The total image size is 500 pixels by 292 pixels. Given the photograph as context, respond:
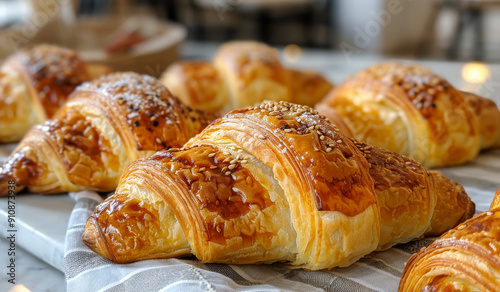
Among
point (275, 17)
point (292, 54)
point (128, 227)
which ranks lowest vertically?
point (275, 17)

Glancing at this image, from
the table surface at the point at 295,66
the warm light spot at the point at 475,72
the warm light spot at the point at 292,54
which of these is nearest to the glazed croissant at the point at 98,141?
the table surface at the point at 295,66

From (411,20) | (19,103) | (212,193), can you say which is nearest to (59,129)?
(19,103)

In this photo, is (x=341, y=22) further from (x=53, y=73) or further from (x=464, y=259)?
(x=464, y=259)

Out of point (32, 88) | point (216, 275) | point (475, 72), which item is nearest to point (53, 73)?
point (32, 88)

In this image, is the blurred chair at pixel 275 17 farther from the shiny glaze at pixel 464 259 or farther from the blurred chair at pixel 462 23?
the shiny glaze at pixel 464 259

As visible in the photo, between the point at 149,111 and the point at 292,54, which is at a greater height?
the point at 149,111

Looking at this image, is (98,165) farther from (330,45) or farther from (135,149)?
(330,45)
